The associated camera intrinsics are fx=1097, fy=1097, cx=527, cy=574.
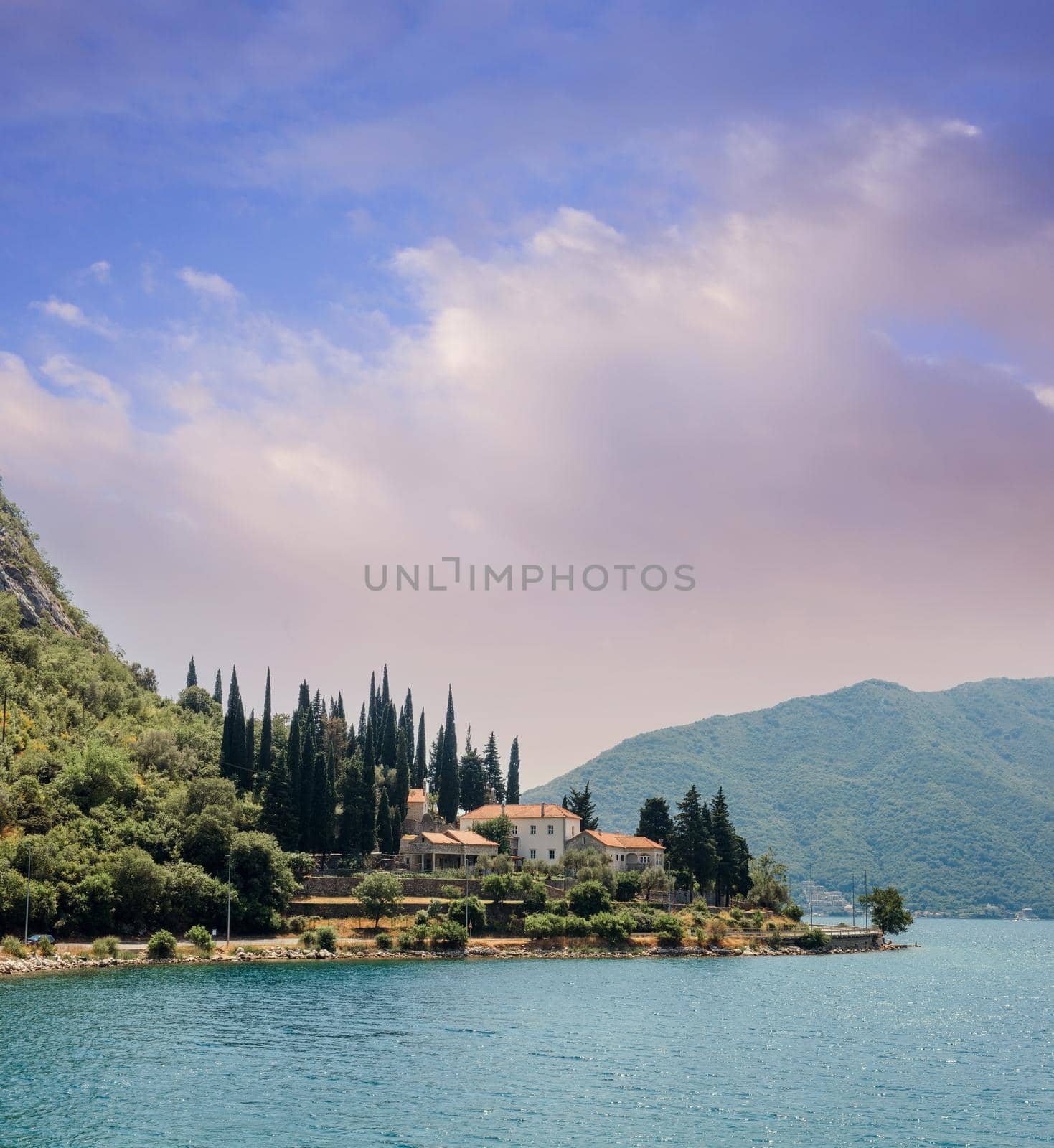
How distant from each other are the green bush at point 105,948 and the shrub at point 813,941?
59.5 meters

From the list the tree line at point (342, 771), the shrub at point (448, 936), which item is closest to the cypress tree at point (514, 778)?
the tree line at point (342, 771)

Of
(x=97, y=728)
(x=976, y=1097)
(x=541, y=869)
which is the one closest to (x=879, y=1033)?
(x=976, y=1097)

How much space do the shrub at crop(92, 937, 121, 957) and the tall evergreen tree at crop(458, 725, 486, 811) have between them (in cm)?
5418

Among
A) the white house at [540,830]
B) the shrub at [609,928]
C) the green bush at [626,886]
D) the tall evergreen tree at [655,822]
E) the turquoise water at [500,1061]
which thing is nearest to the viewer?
the turquoise water at [500,1061]

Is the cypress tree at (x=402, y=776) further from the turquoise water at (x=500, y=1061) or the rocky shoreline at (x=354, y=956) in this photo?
the turquoise water at (x=500, y=1061)

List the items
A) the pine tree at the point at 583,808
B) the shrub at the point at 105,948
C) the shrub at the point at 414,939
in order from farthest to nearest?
the pine tree at the point at 583,808 → the shrub at the point at 414,939 → the shrub at the point at 105,948

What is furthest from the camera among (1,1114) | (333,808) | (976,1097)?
(333,808)

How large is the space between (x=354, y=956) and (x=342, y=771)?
81.7ft

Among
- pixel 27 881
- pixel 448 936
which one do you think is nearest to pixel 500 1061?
pixel 448 936

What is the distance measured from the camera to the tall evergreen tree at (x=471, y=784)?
121 metres

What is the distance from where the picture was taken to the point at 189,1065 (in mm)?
39469

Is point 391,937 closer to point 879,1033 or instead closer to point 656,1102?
point 879,1033

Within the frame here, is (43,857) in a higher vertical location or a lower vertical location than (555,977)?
higher

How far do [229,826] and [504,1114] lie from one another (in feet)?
167
